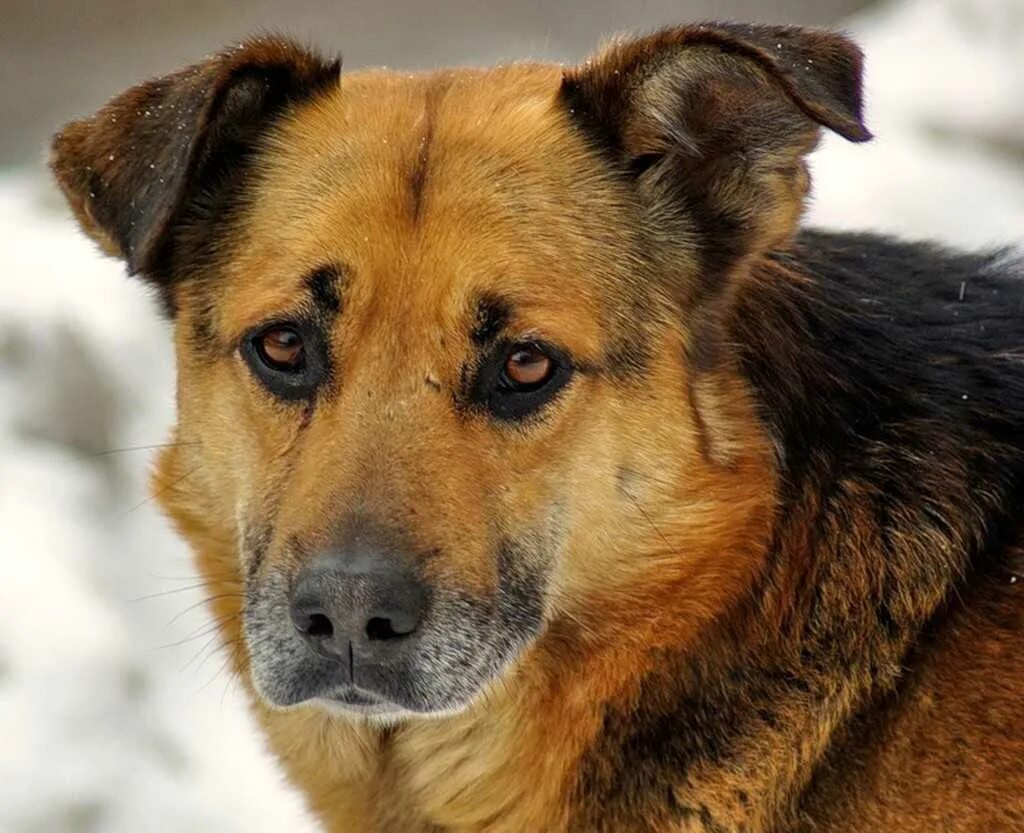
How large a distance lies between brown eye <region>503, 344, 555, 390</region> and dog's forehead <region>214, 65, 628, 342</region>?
0.29 feet

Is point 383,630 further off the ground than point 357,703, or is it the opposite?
point 383,630

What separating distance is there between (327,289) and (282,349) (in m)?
0.18

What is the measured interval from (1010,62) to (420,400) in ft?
19.0

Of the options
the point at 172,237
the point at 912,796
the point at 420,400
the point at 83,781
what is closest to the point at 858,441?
the point at 912,796

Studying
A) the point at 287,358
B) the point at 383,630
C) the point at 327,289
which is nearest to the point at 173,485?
the point at 287,358

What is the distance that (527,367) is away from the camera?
9.42 feet

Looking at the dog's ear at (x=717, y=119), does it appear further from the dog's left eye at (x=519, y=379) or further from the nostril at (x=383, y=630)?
the nostril at (x=383, y=630)

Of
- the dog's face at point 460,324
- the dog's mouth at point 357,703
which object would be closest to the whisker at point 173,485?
the dog's face at point 460,324

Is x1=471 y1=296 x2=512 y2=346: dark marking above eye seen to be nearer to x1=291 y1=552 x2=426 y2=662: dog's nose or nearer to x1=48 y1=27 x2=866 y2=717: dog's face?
x1=48 y1=27 x2=866 y2=717: dog's face

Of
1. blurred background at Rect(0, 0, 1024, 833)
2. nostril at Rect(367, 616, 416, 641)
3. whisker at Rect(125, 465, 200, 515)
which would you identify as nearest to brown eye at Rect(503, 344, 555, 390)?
nostril at Rect(367, 616, 416, 641)

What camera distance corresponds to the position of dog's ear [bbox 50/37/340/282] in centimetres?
288

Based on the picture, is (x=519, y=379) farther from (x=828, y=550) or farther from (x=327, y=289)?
(x=828, y=550)

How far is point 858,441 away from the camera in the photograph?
9.96 ft

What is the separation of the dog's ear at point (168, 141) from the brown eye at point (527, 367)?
2.37 feet
